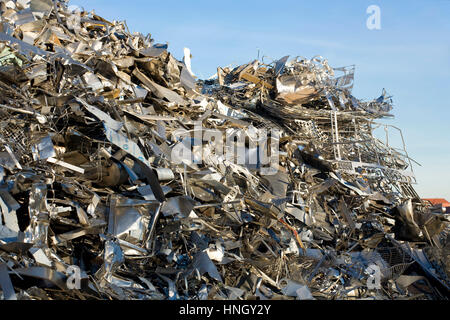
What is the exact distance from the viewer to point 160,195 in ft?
15.0

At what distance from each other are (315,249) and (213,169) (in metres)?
1.66

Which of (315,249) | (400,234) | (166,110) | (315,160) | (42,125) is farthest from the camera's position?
(315,160)

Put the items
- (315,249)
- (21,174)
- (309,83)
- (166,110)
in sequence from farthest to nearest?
(309,83) < (166,110) < (315,249) < (21,174)

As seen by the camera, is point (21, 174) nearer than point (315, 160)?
Yes

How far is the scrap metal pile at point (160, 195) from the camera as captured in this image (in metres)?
3.83

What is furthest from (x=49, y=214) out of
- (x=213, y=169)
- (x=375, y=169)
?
(x=375, y=169)

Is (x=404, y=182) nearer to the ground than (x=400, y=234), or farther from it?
farther from it

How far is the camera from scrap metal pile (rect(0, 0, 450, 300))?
12.6ft

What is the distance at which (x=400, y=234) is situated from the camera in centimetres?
613

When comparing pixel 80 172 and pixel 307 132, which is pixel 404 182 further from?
pixel 80 172

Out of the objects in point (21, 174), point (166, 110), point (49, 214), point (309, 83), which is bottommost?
point (49, 214)
